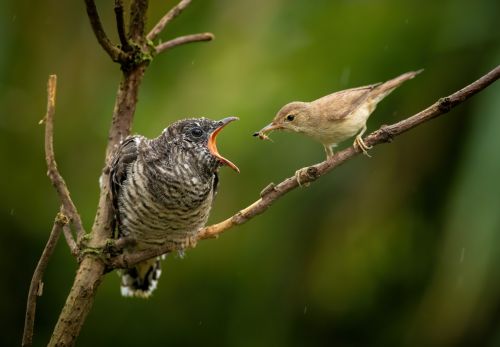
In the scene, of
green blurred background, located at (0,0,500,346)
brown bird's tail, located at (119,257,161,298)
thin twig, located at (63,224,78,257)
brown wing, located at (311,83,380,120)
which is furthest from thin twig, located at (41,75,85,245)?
green blurred background, located at (0,0,500,346)

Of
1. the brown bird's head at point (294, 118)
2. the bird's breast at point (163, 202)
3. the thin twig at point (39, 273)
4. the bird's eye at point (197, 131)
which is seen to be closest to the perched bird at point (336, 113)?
the brown bird's head at point (294, 118)

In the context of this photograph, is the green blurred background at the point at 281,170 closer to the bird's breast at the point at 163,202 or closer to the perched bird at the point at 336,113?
the perched bird at the point at 336,113

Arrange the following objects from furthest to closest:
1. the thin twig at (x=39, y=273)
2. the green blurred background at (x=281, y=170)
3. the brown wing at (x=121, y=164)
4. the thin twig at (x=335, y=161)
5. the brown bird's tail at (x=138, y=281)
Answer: the green blurred background at (x=281, y=170), the brown bird's tail at (x=138, y=281), the brown wing at (x=121, y=164), the thin twig at (x=39, y=273), the thin twig at (x=335, y=161)

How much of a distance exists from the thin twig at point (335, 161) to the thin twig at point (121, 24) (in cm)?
76

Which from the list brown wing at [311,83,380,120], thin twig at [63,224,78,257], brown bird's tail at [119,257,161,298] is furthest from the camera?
brown bird's tail at [119,257,161,298]

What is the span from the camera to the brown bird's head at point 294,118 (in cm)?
283

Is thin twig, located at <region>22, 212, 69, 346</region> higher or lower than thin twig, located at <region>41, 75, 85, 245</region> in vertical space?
lower

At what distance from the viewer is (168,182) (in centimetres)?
302

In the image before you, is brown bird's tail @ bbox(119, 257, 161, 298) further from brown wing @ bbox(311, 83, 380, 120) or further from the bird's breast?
brown wing @ bbox(311, 83, 380, 120)

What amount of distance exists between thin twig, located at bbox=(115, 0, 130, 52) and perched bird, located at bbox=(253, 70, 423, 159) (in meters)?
0.63

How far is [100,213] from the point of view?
2.86 m

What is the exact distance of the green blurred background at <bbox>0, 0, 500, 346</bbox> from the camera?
4.41 meters

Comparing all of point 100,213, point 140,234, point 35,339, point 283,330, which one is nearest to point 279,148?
point 283,330

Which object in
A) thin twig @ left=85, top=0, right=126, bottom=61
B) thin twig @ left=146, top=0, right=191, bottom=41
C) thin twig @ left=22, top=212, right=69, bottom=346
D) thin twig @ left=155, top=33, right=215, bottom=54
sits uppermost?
thin twig @ left=146, top=0, right=191, bottom=41
